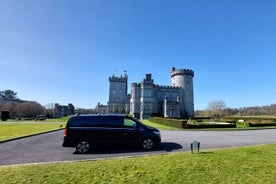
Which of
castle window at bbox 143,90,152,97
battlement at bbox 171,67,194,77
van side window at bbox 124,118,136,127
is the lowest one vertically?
van side window at bbox 124,118,136,127

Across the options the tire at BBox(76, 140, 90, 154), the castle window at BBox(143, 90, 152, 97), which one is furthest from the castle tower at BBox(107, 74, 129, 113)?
the tire at BBox(76, 140, 90, 154)

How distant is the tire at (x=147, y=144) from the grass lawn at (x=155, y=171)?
9.83ft

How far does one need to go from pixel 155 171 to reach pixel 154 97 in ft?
216

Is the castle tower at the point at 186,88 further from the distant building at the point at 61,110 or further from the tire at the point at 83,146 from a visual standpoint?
the tire at the point at 83,146

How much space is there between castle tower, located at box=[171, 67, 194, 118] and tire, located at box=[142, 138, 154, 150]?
2628 inches

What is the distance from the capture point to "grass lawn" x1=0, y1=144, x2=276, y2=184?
6359 mm

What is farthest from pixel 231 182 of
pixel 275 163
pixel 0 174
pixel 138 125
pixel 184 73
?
pixel 184 73

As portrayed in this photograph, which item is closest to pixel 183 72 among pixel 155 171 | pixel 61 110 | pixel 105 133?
pixel 61 110

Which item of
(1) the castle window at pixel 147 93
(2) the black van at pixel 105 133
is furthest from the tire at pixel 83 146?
(1) the castle window at pixel 147 93

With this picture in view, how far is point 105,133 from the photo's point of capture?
11.2 m

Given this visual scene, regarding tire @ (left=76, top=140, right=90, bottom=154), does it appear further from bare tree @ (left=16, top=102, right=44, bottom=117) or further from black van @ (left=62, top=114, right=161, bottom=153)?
bare tree @ (left=16, top=102, right=44, bottom=117)

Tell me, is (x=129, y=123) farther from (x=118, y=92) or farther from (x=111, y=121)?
(x=118, y=92)

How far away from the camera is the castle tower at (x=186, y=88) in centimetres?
7712

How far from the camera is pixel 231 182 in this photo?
6270 mm
